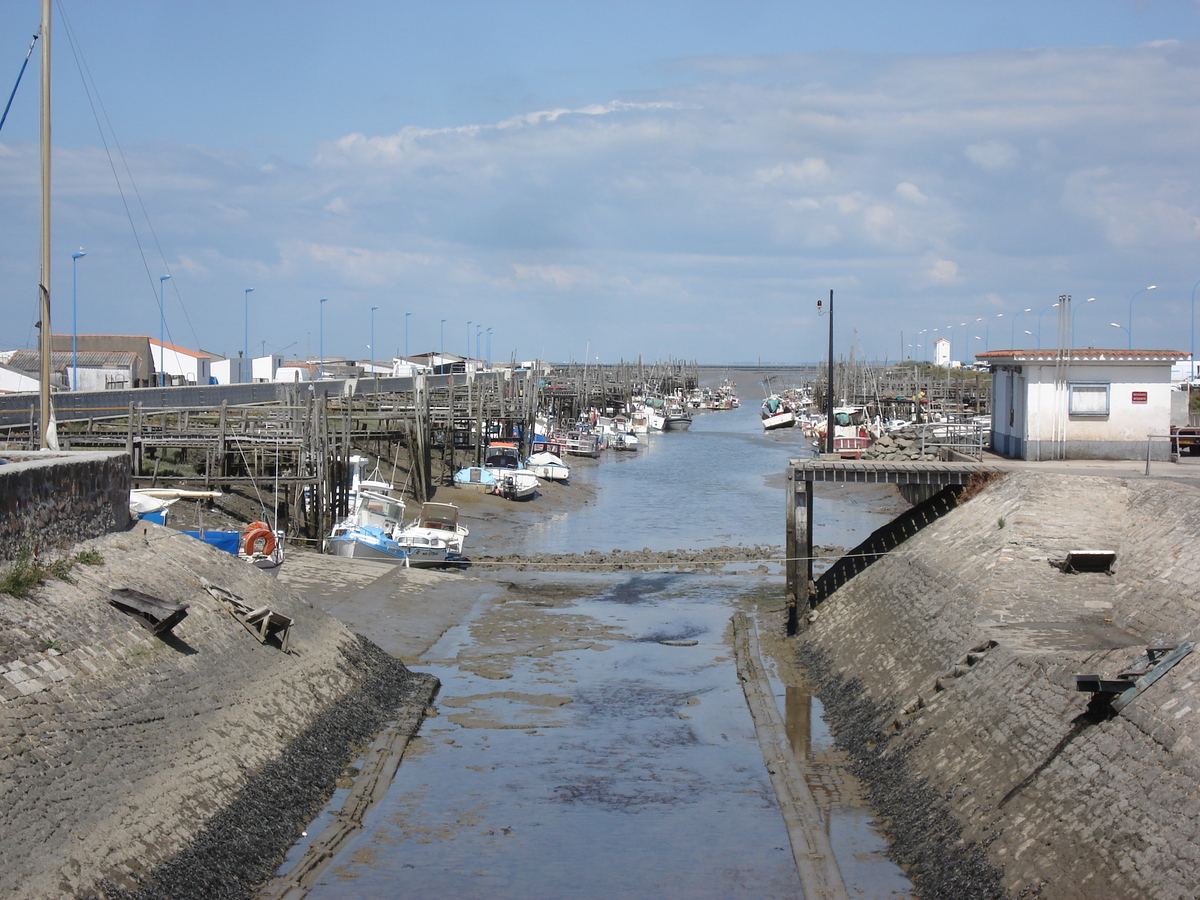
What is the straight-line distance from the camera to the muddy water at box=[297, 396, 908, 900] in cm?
1345

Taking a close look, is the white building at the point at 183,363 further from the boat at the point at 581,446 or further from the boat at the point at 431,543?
the boat at the point at 431,543

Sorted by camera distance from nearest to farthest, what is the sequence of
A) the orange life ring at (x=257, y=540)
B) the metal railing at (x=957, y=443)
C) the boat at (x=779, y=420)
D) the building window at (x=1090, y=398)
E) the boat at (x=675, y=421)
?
the orange life ring at (x=257, y=540) → the building window at (x=1090, y=398) → the metal railing at (x=957, y=443) → the boat at (x=779, y=420) → the boat at (x=675, y=421)

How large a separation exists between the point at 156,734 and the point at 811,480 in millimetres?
16326

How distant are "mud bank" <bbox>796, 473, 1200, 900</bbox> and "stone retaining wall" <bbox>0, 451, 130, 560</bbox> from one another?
39.8 feet

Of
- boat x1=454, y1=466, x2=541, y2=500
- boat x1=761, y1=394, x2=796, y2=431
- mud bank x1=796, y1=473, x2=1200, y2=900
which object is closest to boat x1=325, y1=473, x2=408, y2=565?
mud bank x1=796, y1=473, x2=1200, y2=900

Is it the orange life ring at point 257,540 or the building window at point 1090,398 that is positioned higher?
the building window at point 1090,398

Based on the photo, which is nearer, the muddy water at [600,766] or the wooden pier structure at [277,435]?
the muddy water at [600,766]

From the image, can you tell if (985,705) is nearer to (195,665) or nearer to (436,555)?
(195,665)

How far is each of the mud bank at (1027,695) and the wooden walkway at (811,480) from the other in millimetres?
849

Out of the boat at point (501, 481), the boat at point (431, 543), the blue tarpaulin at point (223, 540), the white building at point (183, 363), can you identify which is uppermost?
the white building at point (183, 363)

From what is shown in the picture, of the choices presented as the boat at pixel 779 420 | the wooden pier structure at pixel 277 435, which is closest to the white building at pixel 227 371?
the wooden pier structure at pixel 277 435

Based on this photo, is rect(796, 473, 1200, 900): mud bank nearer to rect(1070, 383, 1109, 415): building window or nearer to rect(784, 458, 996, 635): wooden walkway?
rect(784, 458, 996, 635): wooden walkway

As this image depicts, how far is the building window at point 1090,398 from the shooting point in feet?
86.9

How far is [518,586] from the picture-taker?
3212 cm
